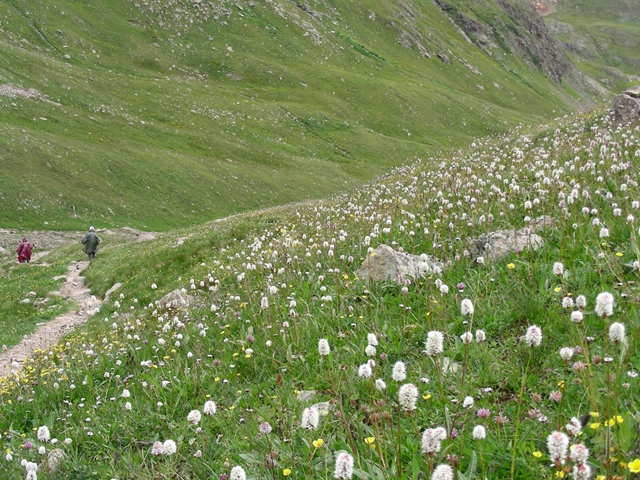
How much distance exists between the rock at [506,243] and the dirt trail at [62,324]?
9.13 metres

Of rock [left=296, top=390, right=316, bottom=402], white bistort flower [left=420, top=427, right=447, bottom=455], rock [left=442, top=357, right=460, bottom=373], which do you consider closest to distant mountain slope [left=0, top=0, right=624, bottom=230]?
rock [left=296, top=390, right=316, bottom=402]

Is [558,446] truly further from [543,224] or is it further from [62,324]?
[62,324]

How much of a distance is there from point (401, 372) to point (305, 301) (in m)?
4.59

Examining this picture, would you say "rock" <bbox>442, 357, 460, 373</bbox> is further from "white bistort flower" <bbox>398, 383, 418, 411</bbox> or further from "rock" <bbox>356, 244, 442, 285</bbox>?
"rock" <bbox>356, 244, 442, 285</bbox>

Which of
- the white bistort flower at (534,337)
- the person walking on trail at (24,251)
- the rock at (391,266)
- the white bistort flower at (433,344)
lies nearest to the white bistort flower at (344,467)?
the white bistort flower at (433,344)

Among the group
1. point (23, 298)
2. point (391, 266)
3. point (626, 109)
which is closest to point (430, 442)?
point (391, 266)

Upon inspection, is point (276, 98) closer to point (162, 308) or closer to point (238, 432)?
point (162, 308)

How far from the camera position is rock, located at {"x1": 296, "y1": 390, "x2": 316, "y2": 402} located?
5008mm

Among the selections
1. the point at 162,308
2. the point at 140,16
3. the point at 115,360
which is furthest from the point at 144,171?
the point at 140,16

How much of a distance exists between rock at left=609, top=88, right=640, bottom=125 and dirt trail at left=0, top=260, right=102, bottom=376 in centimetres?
1654

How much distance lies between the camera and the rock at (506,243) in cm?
672

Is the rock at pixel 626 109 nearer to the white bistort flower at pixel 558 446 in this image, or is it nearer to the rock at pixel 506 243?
the rock at pixel 506 243

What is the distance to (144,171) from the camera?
4912 cm

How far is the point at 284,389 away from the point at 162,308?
24.2ft
